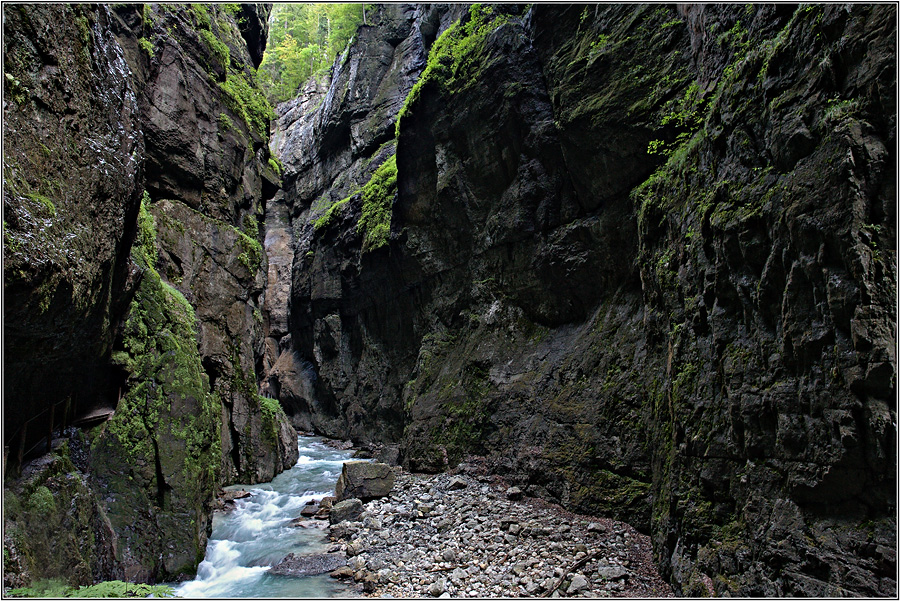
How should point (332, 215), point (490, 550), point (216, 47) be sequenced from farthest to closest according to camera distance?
point (332, 215), point (216, 47), point (490, 550)

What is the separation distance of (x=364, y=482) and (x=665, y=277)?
995cm

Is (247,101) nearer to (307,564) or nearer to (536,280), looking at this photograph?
(536,280)

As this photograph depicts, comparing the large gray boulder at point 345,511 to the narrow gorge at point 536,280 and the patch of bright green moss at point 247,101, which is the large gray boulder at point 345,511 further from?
the patch of bright green moss at point 247,101

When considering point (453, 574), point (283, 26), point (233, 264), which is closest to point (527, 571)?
point (453, 574)

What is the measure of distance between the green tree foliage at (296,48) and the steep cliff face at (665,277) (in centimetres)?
3402

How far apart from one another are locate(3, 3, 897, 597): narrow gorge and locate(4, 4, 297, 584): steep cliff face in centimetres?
6

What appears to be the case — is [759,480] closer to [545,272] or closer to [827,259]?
[827,259]

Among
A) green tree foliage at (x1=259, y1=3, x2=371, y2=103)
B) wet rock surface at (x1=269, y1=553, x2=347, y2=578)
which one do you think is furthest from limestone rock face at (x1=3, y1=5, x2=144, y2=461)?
green tree foliage at (x1=259, y1=3, x2=371, y2=103)

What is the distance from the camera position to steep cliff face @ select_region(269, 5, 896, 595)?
532 cm

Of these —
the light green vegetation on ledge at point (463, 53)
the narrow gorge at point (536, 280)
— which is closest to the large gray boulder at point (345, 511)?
the narrow gorge at point (536, 280)

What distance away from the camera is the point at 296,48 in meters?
55.1

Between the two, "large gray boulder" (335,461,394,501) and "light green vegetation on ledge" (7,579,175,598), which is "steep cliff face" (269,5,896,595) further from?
"light green vegetation on ledge" (7,579,175,598)

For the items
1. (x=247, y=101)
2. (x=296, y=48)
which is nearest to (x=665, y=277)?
(x=247, y=101)

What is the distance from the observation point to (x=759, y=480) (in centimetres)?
634
